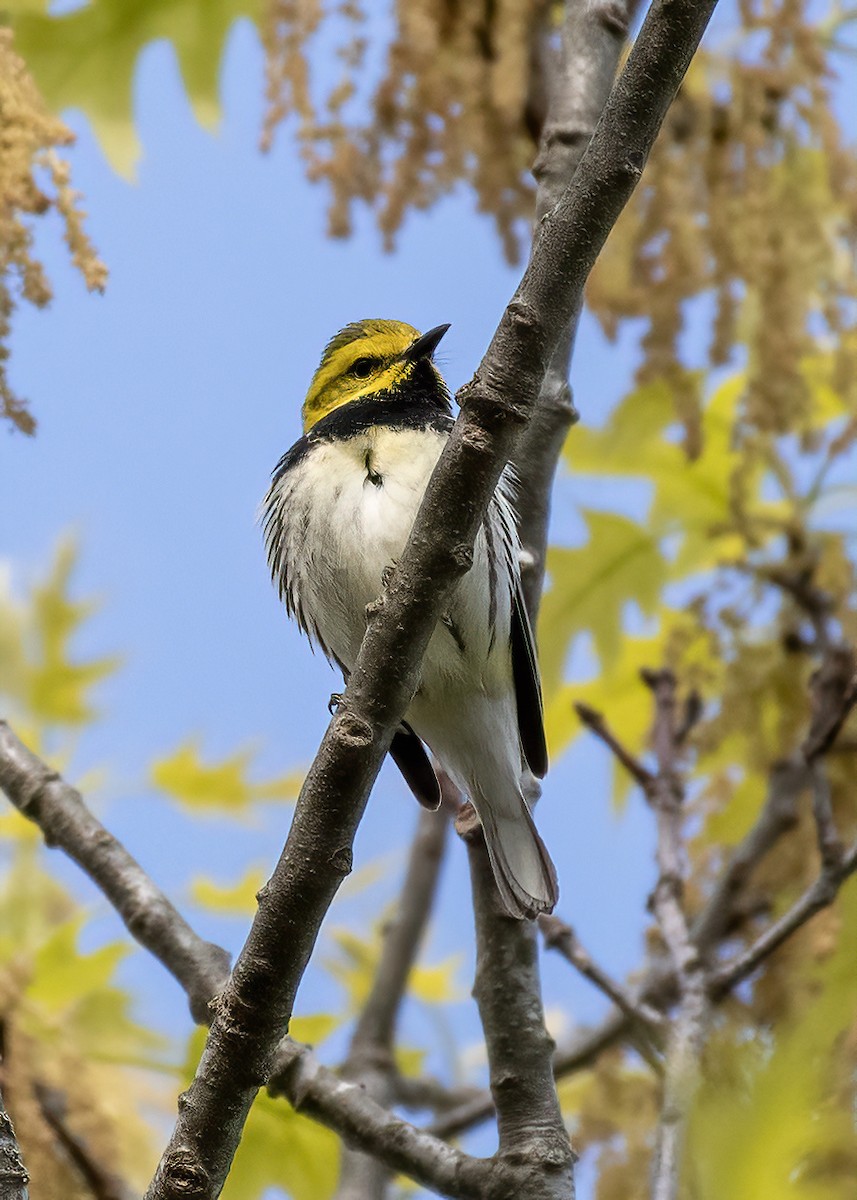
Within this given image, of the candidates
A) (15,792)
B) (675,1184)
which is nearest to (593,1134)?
(675,1184)

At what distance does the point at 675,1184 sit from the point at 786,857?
5.49ft

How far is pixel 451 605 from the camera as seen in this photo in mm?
2902

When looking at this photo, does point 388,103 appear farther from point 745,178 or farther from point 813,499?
point 813,499

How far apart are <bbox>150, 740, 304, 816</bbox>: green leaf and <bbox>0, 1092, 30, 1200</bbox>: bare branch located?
2.32 m

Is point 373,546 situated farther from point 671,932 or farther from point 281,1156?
point 281,1156

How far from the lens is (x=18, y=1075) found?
245 centimetres

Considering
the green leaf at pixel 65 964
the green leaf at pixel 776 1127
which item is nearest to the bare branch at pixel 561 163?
the green leaf at pixel 65 964

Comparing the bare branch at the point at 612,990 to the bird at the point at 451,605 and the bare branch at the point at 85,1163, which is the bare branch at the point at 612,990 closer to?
the bird at the point at 451,605

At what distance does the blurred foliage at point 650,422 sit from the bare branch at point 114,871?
35 centimetres

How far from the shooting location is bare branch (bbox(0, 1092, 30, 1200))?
1.47 meters

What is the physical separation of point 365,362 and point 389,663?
207 centimetres

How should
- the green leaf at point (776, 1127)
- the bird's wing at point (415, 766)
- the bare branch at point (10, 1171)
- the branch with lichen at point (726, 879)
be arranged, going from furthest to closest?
the bird's wing at point (415, 766) < the branch with lichen at point (726, 879) < the bare branch at point (10, 1171) < the green leaf at point (776, 1127)

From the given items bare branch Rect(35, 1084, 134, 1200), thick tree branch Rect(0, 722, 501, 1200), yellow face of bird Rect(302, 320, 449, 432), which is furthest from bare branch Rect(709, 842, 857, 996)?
yellow face of bird Rect(302, 320, 449, 432)

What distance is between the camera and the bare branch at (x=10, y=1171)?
147 cm
